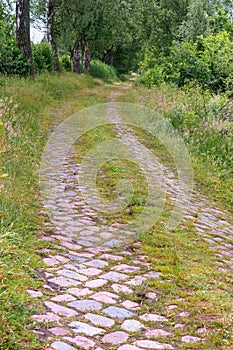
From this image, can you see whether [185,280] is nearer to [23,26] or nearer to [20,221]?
[20,221]

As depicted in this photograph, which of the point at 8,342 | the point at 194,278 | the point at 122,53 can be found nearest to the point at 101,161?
the point at 194,278

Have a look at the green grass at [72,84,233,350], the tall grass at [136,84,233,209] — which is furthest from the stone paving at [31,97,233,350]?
the tall grass at [136,84,233,209]

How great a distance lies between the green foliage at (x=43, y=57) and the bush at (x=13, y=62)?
3.47 metres

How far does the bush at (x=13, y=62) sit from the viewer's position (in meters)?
18.6

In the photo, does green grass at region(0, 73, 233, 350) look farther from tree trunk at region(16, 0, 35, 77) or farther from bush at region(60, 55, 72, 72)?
bush at region(60, 55, 72, 72)

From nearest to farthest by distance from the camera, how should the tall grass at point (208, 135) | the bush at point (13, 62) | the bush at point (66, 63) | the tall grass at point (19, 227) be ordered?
the tall grass at point (19, 227) → the tall grass at point (208, 135) → the bush at point (13, 62) → the bush at point (66, 63)

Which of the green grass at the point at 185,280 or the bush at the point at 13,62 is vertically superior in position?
the bush at the point at 13,62

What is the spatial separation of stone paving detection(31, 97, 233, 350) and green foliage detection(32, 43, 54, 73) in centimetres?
1824

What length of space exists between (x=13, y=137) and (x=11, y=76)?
10.6m

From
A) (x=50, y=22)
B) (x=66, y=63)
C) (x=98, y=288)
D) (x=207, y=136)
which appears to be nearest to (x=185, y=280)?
(x=98, y=288)

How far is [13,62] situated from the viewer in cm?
1884

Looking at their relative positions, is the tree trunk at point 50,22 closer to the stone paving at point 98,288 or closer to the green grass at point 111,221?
the green grass at point 111,221

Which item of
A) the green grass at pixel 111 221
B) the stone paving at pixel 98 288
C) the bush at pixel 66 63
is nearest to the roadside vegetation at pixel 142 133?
the green grass at pixel 111 221

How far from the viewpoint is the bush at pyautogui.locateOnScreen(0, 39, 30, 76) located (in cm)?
1860
